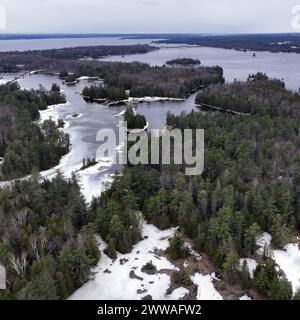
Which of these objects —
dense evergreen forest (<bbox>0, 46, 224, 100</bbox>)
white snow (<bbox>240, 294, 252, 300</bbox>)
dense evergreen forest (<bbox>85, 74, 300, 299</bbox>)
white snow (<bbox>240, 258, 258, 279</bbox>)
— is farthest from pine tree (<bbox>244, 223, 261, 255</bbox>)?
dense evergreen forest (<bbox>0, 46, 224, 100</bbox>)

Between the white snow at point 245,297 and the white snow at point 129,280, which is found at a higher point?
the white snow at point 129,280

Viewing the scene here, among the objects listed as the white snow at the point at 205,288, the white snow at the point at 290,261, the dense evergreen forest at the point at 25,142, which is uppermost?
the dense evergreen forest at the point at 25,142

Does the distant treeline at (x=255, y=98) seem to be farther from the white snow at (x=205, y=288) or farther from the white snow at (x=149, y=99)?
the white snow at (x=205, y=288)

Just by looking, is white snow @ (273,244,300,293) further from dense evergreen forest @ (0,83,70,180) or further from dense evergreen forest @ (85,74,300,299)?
dense evergreen forest @ (0,83,70,180)

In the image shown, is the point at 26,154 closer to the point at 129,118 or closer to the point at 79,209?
the point at 79,209

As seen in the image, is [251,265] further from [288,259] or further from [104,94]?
[104,94]

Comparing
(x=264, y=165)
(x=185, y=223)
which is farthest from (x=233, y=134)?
(x=185, y=223)

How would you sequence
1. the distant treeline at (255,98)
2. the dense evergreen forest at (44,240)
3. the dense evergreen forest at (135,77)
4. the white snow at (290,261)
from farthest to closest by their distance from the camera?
the dense evergreen forest at (135,77)
the distant treeline at (255,98)
the white snow at (290,261)
the dense evergreen forest at (44,240)

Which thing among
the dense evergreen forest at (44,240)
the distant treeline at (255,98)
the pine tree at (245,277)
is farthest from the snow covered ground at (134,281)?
the distant treeline at (255,98)
